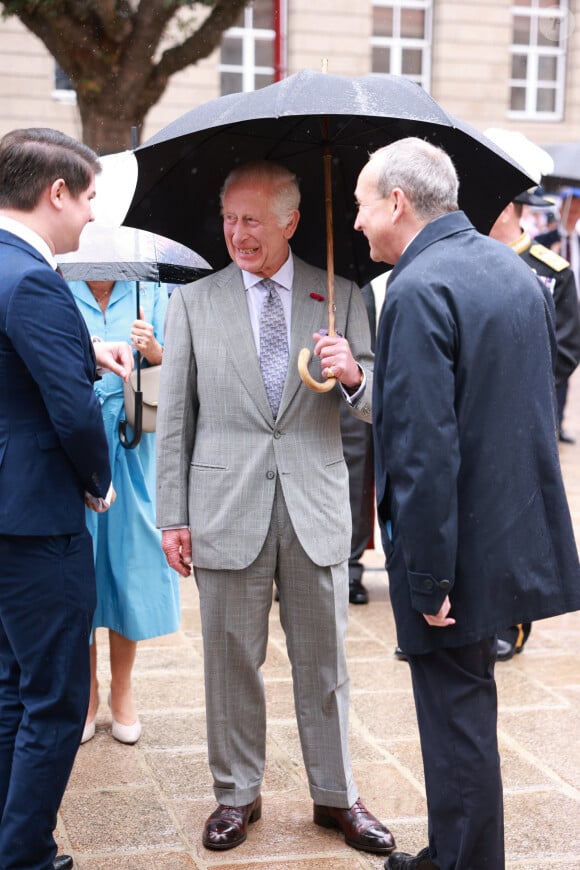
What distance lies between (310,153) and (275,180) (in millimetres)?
295

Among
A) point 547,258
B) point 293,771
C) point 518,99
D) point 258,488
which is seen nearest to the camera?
point 258,488

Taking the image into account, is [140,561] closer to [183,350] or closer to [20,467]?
[183,350]

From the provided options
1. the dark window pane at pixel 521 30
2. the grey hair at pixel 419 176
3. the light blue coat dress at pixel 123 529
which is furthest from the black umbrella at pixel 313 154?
the dark window pane at pixel 521 30

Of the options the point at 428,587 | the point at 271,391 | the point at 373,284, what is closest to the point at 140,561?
the point at 271,391

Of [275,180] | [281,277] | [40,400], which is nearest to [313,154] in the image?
[275,180]

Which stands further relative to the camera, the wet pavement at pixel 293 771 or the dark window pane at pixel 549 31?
the dark window pane at pixel 549 31

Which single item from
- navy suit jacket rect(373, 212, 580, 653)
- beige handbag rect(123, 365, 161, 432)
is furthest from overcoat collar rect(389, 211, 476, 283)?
beige handbag rect(123, 365, 161, 432)

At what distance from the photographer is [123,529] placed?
4289 mm

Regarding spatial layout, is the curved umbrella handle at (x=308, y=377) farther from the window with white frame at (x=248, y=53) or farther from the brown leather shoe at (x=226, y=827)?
the window with white frame at (x=248, y=53)

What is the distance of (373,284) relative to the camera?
5.86 meters

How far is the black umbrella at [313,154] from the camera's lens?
322 centimetres

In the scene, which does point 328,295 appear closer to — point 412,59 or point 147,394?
point 147,394

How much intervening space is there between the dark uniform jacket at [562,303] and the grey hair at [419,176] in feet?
8.95

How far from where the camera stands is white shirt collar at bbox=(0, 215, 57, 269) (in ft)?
9.79
